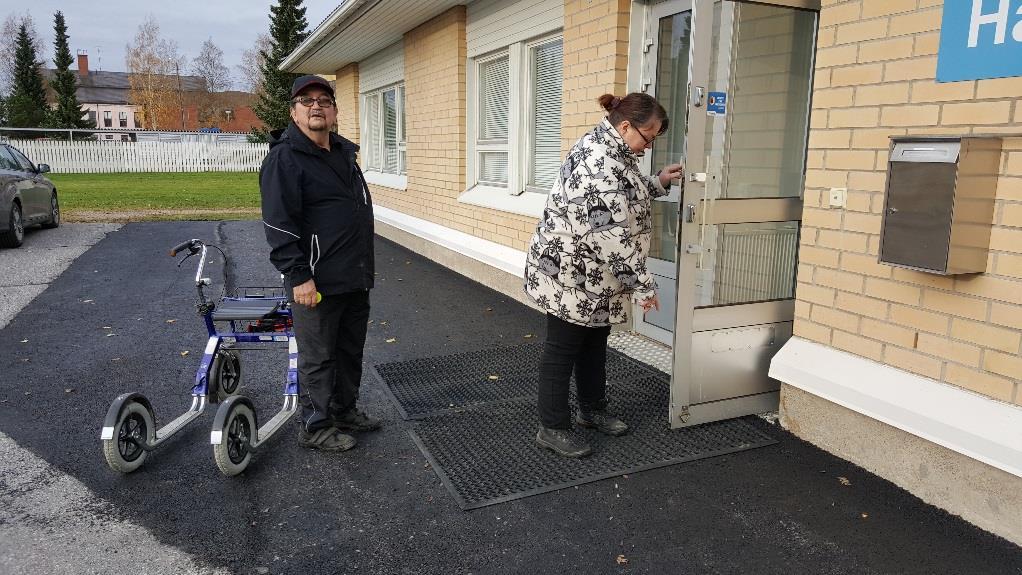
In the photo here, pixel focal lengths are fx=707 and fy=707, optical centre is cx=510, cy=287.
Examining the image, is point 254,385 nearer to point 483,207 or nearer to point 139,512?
point 139,512

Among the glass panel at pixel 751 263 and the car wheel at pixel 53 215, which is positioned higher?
the glass panel at pixel 751 263

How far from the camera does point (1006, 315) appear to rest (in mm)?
2818

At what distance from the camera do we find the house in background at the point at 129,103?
222 feet

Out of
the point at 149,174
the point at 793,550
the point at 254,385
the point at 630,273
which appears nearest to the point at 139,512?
the point at 254,385

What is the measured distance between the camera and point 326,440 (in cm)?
380

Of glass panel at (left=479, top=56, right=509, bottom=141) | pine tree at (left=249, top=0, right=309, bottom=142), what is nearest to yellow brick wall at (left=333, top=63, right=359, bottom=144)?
glass panel at (left=479, top=56, right=509, bottom=141)

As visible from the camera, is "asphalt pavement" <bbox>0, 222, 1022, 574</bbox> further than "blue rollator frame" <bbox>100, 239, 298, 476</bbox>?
No

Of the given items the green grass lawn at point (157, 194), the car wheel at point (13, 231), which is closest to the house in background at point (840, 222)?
the car wheel at point (13, 231)

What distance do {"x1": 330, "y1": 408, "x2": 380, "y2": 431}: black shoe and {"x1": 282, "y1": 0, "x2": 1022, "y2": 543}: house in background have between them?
5.68ft

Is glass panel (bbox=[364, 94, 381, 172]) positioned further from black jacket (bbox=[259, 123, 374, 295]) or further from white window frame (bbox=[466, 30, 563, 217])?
black jacket (bbox=[259, 123, 374, 295])

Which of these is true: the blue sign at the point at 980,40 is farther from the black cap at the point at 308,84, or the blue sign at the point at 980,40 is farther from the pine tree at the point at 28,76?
the pine tree at the point at 28,76

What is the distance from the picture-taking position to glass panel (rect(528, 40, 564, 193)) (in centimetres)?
691

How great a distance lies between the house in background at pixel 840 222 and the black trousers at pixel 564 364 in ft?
1.48

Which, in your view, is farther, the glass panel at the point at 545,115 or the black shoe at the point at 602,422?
the glass panel at the point at 545,115
